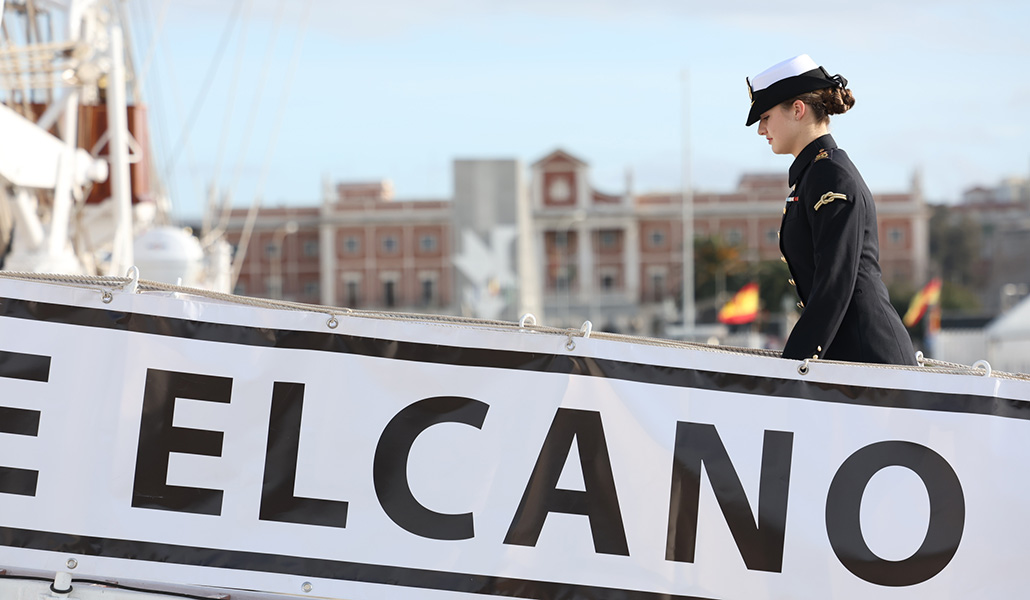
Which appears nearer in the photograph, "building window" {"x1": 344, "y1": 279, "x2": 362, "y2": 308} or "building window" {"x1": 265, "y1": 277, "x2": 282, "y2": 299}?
"building window" {"x1": 265, "y1": 277, "x2": 282, "y2": 299}

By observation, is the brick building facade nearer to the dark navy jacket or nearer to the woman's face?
the woman's face

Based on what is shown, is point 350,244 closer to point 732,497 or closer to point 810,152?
point 810,152

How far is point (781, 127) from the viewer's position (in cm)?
340

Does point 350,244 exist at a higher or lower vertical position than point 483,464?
higher

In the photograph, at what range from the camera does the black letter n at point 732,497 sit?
3.04m

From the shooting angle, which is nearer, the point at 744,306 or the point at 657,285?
the point at 744,306

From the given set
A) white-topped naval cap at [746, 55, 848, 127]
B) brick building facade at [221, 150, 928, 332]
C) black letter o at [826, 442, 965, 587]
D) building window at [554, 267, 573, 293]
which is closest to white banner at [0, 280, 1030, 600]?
black letter o at [826, 442, 965, 587]

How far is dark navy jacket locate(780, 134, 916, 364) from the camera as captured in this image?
3.14m

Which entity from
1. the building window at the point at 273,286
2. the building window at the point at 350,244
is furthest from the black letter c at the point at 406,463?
the building window at the point at 350,244

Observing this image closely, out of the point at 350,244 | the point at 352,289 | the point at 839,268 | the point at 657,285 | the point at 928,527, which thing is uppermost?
the point at 350,244

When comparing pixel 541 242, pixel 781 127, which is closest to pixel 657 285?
pixel 541 242

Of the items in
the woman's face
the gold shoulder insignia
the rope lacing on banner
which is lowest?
the rope lacing on banner

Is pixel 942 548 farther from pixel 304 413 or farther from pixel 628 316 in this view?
pixel 628 316

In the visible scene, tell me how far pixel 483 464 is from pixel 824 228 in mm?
1085
